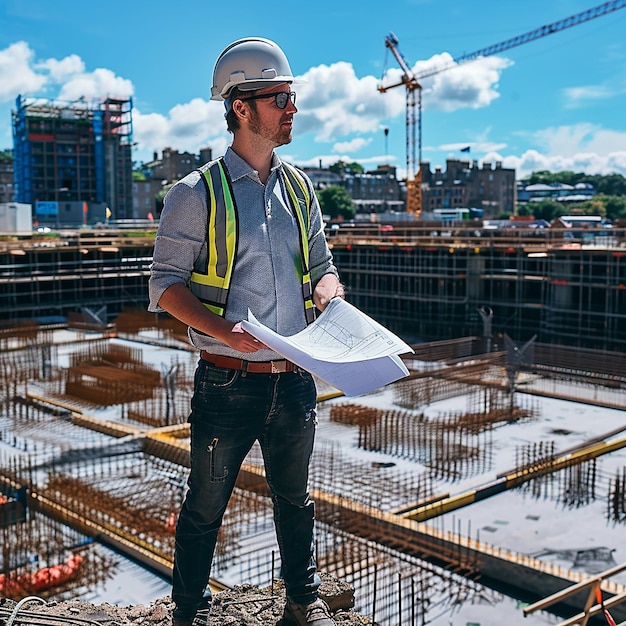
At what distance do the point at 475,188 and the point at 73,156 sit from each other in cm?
5148

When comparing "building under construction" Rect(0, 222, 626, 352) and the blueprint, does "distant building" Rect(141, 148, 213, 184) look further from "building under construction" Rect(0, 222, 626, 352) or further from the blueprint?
the blueprint

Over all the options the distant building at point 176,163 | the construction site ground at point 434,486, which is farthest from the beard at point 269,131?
the distant building at point 176,163

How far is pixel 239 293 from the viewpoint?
3.01 m

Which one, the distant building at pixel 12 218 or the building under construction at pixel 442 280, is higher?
the distant building at pixel 12 218

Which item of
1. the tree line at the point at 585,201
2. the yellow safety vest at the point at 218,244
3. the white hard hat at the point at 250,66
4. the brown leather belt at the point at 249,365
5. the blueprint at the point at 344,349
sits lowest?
the brown leather belt at the point at 249,365

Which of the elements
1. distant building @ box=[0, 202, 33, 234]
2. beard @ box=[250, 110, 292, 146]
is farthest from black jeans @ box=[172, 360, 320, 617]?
distant building @ box=[0, 202, 33, 234]

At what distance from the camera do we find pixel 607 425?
1848cm

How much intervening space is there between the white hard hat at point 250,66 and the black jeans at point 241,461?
0.99 metres

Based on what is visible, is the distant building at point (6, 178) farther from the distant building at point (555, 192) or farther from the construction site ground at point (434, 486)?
the construction site ground at point (434, 486)

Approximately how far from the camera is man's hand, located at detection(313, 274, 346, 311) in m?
3.18

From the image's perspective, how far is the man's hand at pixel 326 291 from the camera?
318cm

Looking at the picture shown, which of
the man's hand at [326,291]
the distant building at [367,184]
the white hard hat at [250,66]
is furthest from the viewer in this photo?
the distant building at [367,184]

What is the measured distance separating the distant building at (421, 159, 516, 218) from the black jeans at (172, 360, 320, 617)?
3862 inches

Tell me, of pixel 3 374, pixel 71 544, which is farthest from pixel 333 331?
pixel 3 374
